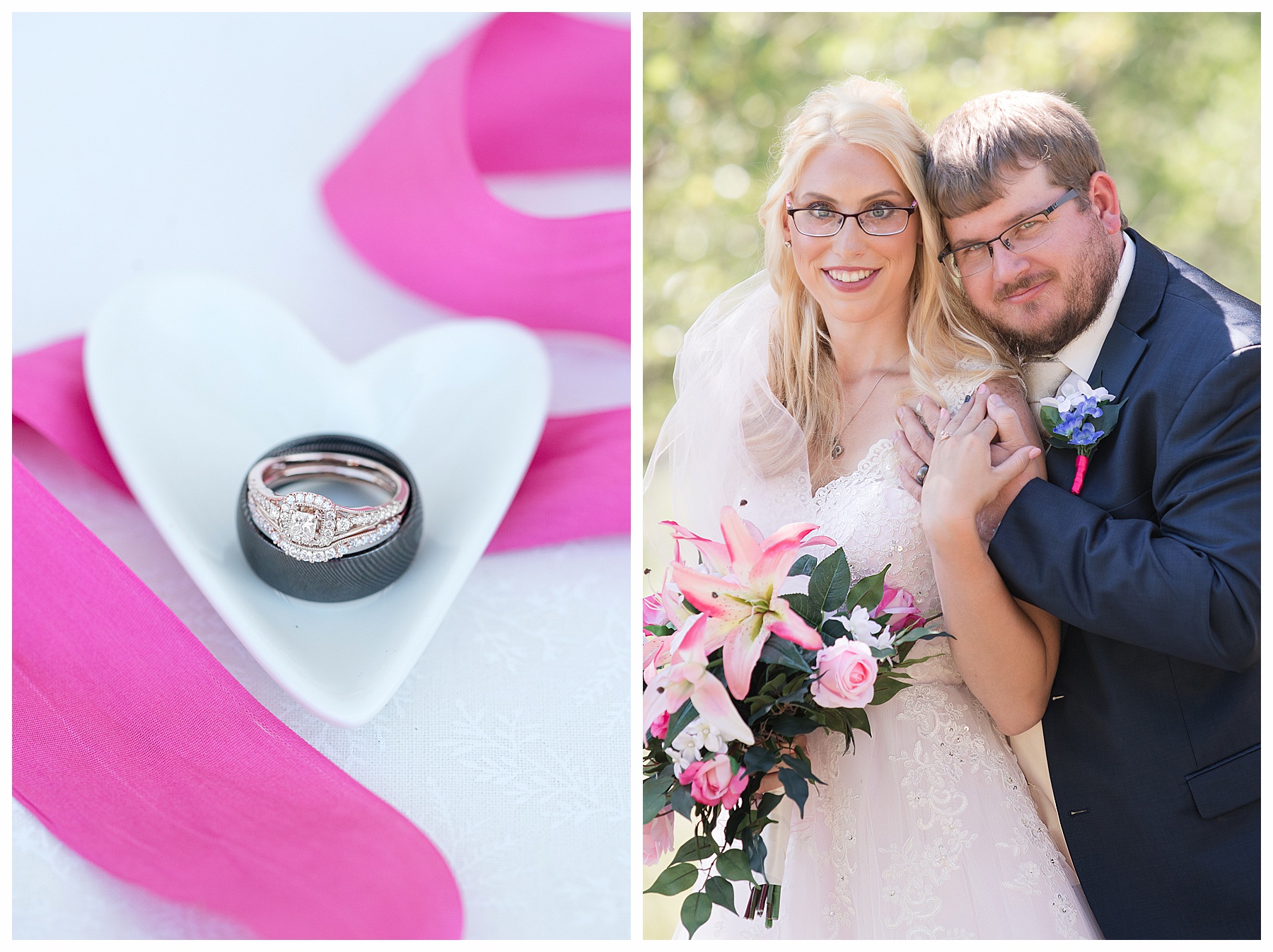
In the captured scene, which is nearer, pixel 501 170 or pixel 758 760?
pixel 758 760

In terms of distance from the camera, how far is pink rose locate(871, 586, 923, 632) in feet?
4.90

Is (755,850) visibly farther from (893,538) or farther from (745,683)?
(893,538)

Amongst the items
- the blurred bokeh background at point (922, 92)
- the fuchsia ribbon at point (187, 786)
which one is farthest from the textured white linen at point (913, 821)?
the blurred bokeh background at point (922, 92)

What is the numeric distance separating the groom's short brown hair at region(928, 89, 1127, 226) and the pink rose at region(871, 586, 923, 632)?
0.60 metres

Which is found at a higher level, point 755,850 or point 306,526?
point 306,526

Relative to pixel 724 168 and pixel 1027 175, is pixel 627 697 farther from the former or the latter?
pixel 724 168

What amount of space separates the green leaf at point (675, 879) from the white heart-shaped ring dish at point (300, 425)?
18.3 inches

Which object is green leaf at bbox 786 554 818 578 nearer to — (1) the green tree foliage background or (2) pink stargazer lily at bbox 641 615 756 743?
(2) pink stargazer lily at bbox 641 615 756 743

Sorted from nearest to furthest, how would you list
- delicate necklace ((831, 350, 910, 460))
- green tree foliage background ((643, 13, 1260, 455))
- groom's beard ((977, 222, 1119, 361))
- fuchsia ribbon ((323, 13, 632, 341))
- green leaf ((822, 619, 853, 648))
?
green leaf ((822, 619, 853, 648)) < groom's beard ((977, 222, 1119, 361)) < delicate necklace ((831, 350, 910, 460)) < fuchsia ribbon ((323, 13, 632, 341)) < green tree foliage background ((643, 13, 1260, 455))

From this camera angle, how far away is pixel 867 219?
5.30 feet

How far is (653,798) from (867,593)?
422mm

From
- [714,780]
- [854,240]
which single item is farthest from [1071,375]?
[714,780]

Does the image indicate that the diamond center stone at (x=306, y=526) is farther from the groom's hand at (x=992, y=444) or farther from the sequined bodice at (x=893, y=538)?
the groom's hand at (x=992, y=444)

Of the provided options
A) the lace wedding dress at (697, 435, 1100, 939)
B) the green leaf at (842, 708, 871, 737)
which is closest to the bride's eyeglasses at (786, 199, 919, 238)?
the lace wedding dress at (697, 435, 1100, 939)
